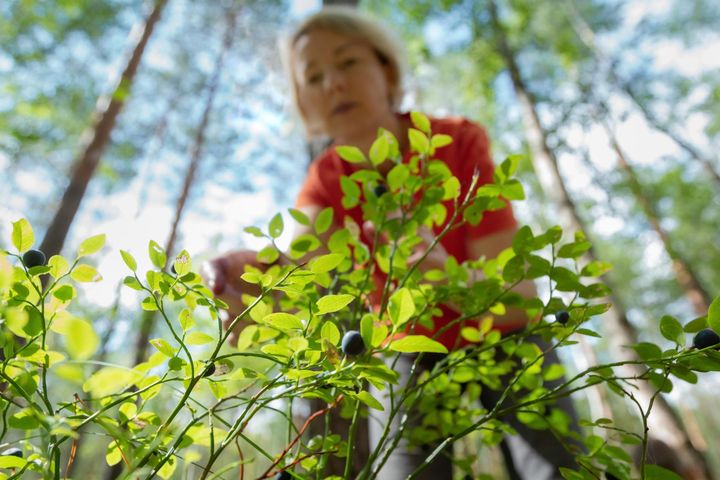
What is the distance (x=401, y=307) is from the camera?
0.38m

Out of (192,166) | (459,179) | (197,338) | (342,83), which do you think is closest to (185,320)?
(197,338)

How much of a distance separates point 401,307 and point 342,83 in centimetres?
116

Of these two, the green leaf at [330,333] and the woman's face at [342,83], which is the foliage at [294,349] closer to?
the green leaf at [330,333]

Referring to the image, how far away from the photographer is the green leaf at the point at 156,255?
45 centimetres

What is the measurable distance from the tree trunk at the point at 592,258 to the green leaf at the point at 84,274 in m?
1.97

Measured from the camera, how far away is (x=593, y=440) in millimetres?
582

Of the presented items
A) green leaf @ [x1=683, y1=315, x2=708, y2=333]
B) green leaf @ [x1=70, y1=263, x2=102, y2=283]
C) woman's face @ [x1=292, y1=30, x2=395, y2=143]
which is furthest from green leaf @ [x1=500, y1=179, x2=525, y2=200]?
woman's face @ [x1=292, y1=30, x2=395, y2=143]

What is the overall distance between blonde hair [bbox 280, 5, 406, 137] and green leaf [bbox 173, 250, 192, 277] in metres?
1.33

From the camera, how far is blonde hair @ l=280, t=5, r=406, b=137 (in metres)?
1.56

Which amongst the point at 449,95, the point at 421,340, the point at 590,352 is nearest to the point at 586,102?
the point at 590,352

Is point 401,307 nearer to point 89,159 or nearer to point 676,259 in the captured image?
point 89,159

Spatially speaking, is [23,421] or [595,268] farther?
[595,268]

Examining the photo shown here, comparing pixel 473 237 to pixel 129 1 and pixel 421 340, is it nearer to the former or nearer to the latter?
pixel 421 340

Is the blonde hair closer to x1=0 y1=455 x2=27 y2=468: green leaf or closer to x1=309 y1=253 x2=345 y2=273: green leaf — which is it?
x1=309 y1=253 x2=345 y2=273: green leaf
